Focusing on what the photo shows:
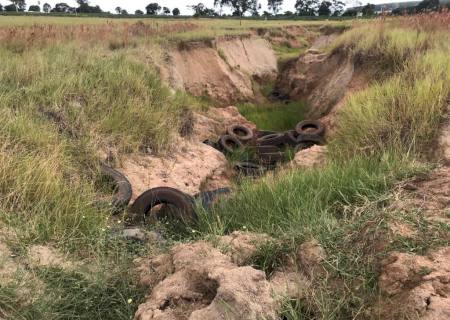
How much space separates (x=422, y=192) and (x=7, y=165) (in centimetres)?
451

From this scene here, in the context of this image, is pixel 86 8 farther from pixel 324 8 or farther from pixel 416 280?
pixel 416 280

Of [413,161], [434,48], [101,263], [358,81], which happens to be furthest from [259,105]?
[101,263]

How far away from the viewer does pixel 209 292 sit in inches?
137

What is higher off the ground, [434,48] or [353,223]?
[434,48]

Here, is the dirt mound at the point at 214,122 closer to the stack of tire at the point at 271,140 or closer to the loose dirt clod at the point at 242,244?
the stack of tire at the point at 271,140

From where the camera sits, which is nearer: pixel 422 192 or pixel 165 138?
pixel 422 192

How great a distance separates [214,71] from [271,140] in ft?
24.5

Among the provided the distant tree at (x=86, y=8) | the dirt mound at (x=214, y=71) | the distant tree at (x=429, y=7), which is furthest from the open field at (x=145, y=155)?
the distant tree at (x=86, y=8)

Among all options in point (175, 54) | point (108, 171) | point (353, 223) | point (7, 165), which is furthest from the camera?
point (175, 54)

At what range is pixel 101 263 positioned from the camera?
14.2 ft

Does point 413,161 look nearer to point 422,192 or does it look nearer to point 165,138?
point 422,192

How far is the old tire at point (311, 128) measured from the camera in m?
12.6

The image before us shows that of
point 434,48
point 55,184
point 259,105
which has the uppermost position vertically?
point 434,48

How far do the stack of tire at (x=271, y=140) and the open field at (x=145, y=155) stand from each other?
1.58 metres
